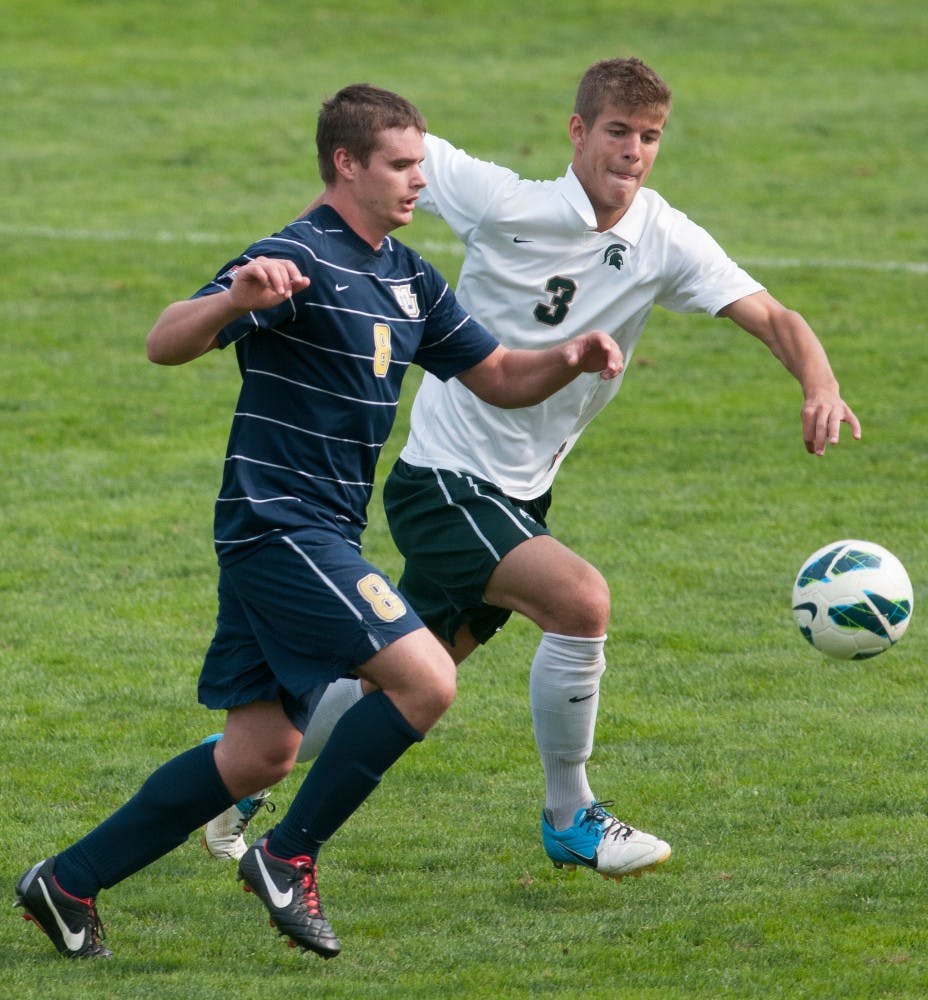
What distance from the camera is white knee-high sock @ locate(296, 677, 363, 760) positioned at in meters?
6.00

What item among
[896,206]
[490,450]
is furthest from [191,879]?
[896,206]

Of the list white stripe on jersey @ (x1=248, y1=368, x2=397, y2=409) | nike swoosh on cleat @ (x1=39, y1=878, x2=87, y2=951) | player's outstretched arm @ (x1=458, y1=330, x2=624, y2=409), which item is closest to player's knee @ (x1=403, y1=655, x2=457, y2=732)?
white stripe on jersey @ (x1=248, y1=368, x2=397, y2=409)

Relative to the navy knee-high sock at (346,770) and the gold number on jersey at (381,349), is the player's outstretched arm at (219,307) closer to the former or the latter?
the gold number on jersey at (381,349)

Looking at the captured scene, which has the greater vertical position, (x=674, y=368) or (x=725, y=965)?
(x=725, y=965)

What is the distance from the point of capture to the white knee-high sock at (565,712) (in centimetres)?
550

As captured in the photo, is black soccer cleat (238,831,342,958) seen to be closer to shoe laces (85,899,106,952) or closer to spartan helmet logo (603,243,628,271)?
shoe laces (85,899,106,952)

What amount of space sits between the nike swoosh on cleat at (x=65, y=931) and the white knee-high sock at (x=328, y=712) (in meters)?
1.31

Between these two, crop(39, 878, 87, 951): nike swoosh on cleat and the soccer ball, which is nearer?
crop(39, 878, 87, 951): nike swoosh on cleat

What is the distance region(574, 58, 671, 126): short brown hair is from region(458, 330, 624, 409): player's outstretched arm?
0.85 m

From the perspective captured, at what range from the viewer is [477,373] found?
5305 millimetres

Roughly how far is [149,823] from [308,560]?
2.89 feet

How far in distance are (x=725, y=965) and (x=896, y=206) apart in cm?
1351

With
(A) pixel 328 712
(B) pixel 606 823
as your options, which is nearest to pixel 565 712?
(B) pixel 606 823

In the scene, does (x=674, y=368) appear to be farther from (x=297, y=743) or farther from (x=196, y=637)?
Answer: (x=297, y=743)
